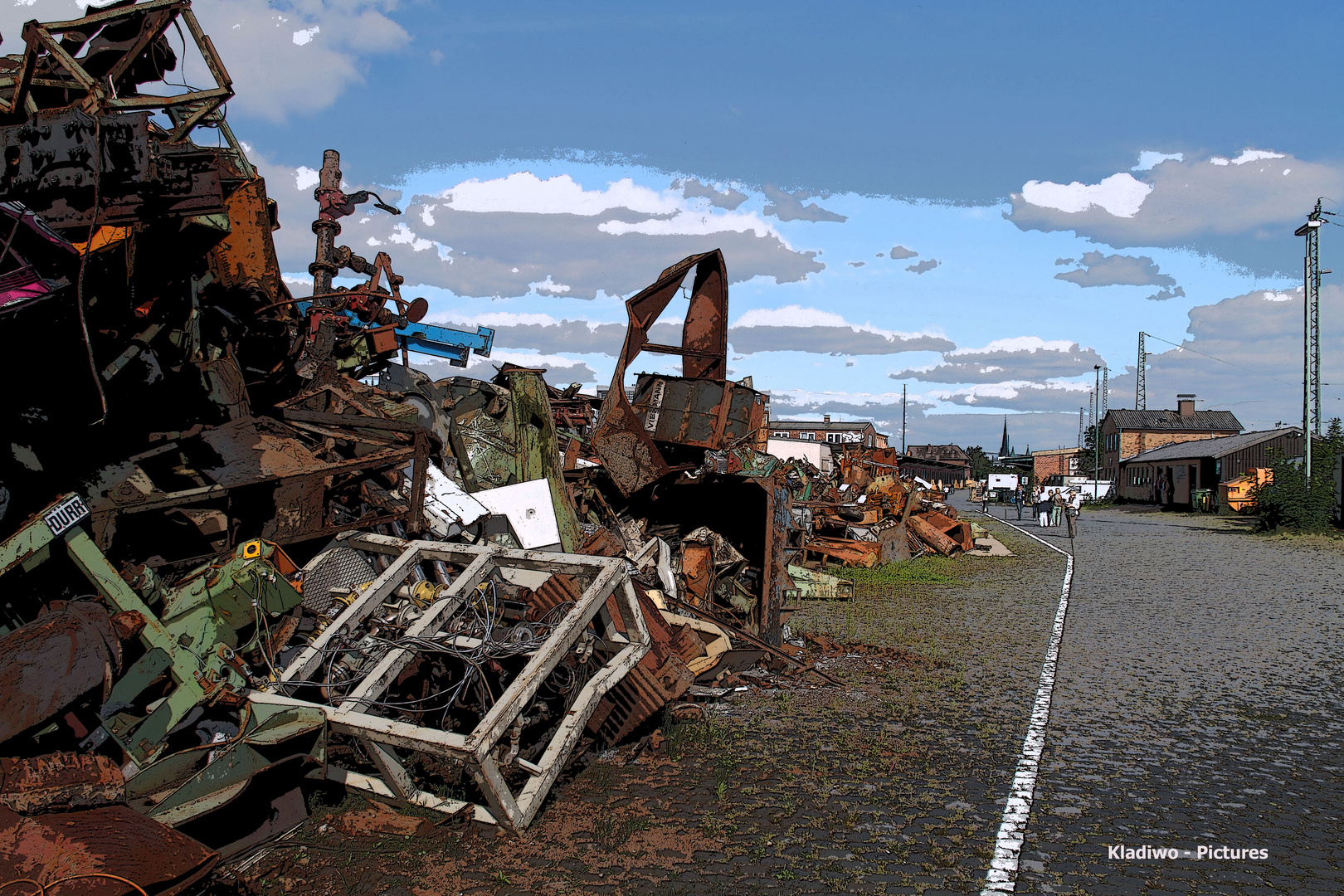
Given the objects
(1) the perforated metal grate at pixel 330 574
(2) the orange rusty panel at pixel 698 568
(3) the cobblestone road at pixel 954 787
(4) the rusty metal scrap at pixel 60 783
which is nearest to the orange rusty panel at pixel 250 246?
(1) the perforated metal grate at pixel 330 574

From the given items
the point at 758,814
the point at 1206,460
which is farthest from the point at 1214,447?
the point at 758,814

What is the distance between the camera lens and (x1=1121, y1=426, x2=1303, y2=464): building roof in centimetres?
4684

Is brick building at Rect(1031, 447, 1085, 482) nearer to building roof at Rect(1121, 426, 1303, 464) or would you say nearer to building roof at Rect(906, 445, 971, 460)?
building roof at Rect(906, 445, 971, 460)

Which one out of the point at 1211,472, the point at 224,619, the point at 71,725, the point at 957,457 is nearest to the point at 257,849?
the point at 71,725

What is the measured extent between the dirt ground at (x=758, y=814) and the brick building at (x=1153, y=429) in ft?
221

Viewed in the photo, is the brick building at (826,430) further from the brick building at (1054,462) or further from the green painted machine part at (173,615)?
the green painted machine part at (173,615)

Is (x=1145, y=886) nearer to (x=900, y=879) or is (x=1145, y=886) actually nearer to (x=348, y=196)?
(x=900, y=879)

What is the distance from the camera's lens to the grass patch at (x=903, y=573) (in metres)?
14.9

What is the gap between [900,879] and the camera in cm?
397

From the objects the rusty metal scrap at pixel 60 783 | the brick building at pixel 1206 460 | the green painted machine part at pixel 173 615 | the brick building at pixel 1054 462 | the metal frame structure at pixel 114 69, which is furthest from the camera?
the brick building at pixel 1054 462

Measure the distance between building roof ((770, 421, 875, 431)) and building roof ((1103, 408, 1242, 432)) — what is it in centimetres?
1998

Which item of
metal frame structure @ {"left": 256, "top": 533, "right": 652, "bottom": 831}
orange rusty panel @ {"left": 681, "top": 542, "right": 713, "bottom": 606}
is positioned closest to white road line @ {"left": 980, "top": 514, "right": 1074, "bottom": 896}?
metal frame structure @ {"left": 256, "top": 533, "right": 652, "bottom": 831}

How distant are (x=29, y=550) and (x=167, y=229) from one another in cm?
233

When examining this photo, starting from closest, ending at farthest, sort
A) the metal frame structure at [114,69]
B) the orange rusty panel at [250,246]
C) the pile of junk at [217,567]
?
the pile of junk at [217,567], the metal frame structure at [114,69], the orange rusty panel at [250,246]
